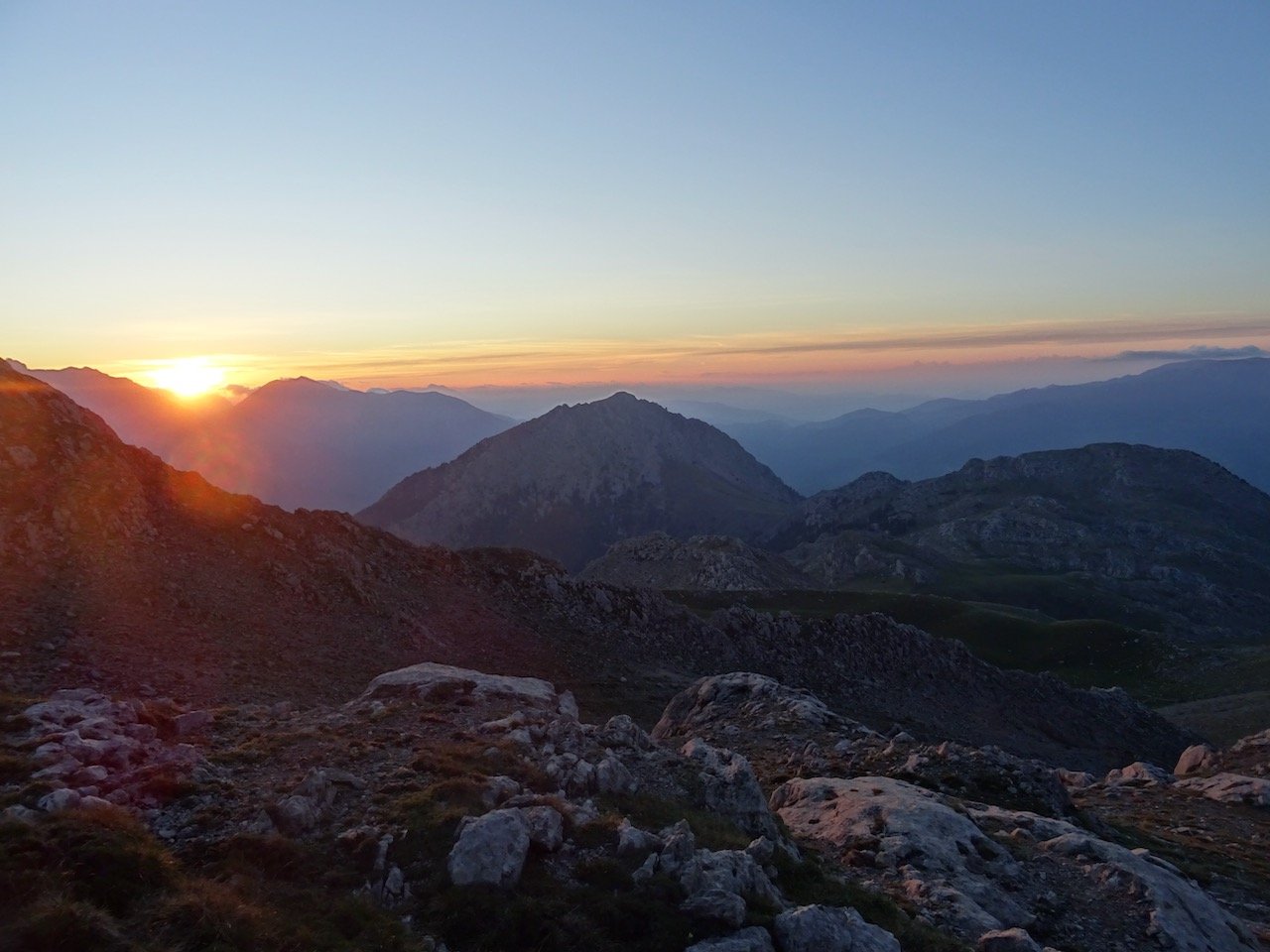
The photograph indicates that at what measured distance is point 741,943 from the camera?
11.7 metres

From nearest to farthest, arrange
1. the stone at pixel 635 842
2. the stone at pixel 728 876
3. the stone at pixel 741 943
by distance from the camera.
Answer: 1. the stone at pixel 741 943
2. the stone at pixel 728 876
3. the stone at pixel 635 842

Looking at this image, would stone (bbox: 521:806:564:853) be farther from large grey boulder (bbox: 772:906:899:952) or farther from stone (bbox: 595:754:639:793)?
large grey boulder (bbox: 772:906:899:952)

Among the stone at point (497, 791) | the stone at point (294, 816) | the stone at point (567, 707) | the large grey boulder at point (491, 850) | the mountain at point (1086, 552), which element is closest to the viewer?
the large grey boulder at point (491, 850)

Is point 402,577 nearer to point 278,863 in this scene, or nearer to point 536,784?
point 536,784

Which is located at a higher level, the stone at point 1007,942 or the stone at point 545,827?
the stone at point 545,827

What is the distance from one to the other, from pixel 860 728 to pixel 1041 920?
1498 cm

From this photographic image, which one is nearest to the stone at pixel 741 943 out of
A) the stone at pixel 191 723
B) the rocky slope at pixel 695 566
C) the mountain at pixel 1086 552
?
the stone at pixel 191 723

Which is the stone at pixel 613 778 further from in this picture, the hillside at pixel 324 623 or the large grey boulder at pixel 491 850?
the hillside at pixel 324 623

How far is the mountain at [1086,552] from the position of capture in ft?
434

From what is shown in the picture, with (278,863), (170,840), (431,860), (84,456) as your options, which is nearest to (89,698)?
(170,840)

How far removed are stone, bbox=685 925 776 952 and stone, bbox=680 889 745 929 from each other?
22cm

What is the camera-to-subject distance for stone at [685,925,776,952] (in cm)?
1159

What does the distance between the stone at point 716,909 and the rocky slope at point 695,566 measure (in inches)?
3440

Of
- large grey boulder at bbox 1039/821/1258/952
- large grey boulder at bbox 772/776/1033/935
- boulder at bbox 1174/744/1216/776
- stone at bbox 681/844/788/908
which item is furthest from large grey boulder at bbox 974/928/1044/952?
boulder at bbox 1174/744/1216/776
